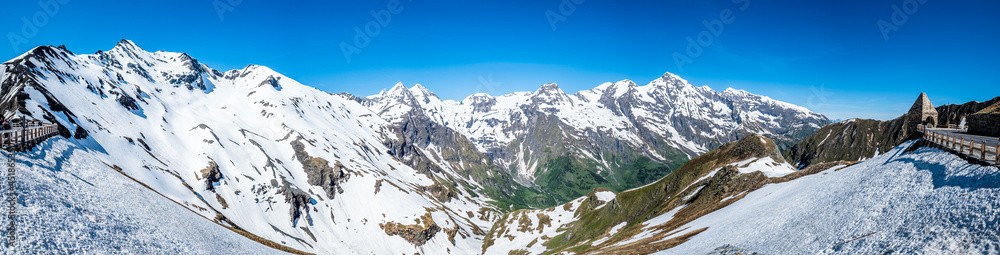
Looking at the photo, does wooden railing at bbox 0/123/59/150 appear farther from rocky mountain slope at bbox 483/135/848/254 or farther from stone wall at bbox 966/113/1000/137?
stone wall at bbox 966/113/1000/137

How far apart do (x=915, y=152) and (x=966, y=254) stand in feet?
75.5

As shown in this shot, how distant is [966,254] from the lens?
19.3 metres

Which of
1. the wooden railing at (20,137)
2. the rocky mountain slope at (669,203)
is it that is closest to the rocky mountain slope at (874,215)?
the rocky mountain slope at (669,203)

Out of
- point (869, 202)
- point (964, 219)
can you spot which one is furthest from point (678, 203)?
point (964, 219)

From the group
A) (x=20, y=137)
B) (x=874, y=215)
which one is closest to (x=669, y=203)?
(x=874, y=215)

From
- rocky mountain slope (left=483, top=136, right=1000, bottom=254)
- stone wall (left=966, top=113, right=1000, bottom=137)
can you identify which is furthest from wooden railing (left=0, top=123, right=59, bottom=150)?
stone wall (left=966, top=113, right=1000, bottom=137)

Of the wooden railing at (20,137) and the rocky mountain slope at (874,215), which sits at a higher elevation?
the wooden railing at (20,137)

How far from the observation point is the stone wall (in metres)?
45.3

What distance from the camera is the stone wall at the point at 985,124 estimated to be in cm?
4528

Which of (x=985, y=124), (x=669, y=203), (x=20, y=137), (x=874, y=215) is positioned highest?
(x=20, y=137)

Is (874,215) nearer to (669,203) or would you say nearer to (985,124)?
(985,124)

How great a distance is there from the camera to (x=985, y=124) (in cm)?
4775

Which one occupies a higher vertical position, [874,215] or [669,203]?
[874,215]

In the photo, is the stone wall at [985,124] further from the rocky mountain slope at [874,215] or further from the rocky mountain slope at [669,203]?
the rocky mountain slope at [669,203]
